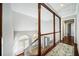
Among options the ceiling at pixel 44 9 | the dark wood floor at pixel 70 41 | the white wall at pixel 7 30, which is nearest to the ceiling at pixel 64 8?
the ceiling at pixel 44 9

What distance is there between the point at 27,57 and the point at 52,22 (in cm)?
54

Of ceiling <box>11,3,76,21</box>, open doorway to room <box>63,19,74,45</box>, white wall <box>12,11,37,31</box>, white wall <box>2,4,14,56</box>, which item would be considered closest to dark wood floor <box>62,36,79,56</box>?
open doorway to room <box>63,19,74,45</box>

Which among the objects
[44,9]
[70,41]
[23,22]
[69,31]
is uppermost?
[44,9]

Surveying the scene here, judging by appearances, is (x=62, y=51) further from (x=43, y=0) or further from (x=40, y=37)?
(x=43, y=0)

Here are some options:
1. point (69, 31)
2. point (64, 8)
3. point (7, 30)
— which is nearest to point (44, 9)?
point (64, 8)

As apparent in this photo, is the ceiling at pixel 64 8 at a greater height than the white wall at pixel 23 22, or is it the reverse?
the ceiling at pixel 64 8

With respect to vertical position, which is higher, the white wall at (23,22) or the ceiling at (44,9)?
the ceiling at (44,9)

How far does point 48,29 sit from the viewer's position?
5.05 feet

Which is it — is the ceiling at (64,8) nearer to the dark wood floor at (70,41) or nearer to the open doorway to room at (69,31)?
the open doorway to room at (69,31)

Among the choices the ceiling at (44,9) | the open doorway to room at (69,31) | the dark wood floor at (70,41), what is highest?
the ceiling at (44,9)

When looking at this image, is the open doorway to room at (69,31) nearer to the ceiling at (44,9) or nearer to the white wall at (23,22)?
the ceiling at (44,9)

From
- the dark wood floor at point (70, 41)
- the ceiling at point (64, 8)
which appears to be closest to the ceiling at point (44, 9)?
the ceiling at point (64, 8)

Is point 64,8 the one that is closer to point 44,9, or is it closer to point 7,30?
point 44,9

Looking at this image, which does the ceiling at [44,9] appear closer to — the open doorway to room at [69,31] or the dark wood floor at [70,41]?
the open doorway to room at [69,31]
